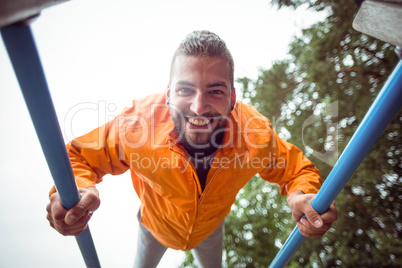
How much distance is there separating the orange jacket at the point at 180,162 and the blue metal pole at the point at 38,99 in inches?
16.8

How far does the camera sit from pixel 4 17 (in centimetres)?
40

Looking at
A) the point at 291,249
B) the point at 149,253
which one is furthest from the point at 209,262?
the point at 291,249

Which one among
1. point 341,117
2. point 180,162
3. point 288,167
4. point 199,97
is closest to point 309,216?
point 288,167

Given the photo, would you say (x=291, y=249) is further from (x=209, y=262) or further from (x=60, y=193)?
(x=60, y=193)

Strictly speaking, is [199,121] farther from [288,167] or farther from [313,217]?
[313,217]

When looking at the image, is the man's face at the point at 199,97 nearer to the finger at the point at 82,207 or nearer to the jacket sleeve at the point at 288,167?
the jacket sleeve at the point at 288,167

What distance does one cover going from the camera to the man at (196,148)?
144cm

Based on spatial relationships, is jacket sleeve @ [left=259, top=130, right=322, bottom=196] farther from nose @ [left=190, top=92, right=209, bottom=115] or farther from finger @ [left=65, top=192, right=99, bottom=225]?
finger @ [left=65, top=192, right=99, bottom=225]

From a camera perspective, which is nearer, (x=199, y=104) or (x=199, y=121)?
(x=199, y=104)

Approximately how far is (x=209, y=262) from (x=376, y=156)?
159cm

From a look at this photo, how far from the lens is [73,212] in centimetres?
100

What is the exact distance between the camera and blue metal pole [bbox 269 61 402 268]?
0.82 meters

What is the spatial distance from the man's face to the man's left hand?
23.7 inches

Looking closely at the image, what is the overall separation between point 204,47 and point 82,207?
1.05 metres
